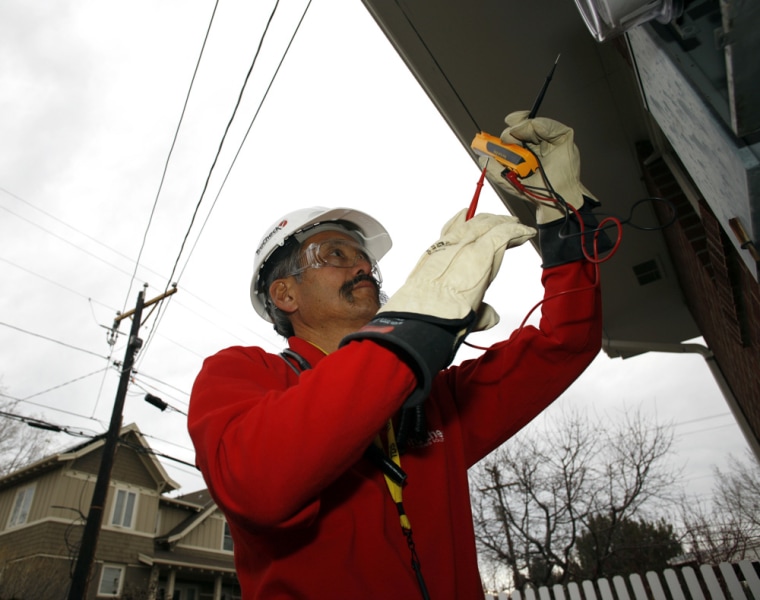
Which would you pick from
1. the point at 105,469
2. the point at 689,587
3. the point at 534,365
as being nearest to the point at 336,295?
the point at 534,365

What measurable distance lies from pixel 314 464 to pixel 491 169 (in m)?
1.47

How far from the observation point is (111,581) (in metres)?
15.9

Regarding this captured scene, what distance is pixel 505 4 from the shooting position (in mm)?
3324

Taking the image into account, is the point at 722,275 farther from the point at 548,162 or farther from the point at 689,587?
the point at 689,587

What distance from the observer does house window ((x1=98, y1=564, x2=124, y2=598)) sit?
51.2ft

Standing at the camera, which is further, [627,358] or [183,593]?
[183,593]

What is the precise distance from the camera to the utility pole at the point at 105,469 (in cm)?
890

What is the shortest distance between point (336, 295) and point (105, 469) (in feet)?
33.3

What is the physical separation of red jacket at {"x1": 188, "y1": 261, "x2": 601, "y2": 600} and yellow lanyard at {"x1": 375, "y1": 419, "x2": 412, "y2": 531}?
0.04 meters

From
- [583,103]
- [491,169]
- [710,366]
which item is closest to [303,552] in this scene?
[491,169]

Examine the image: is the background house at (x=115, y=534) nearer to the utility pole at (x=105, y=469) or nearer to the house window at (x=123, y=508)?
the house window at (x=123, y=508)

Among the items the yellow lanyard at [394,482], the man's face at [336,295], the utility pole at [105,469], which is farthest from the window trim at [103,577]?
the yellow lanyard at [394,482]

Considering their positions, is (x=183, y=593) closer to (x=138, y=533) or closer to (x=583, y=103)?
(x=138, y=533)

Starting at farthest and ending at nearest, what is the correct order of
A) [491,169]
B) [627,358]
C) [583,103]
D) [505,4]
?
[627,358], [583,103], [505,4], [491,169]
